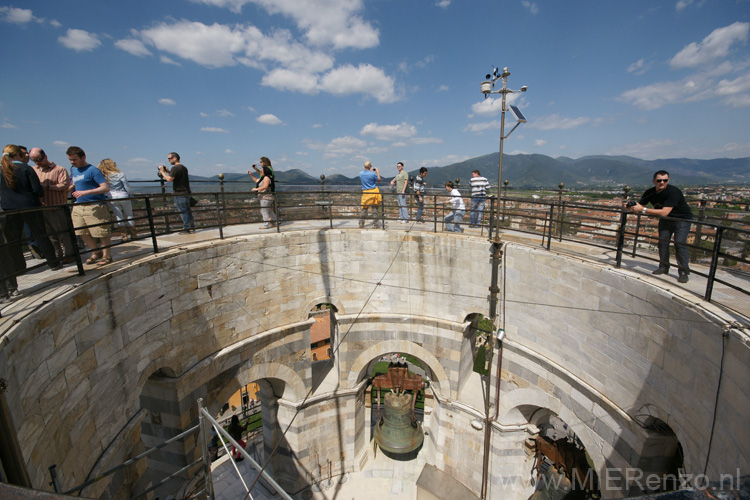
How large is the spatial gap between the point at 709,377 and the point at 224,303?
7.98 metres

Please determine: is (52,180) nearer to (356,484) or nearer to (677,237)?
(677,237)

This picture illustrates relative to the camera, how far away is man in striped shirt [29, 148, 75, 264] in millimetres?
5094

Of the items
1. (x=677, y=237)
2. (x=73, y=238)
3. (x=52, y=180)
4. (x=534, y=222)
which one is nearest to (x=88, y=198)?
(x=52, y=180)

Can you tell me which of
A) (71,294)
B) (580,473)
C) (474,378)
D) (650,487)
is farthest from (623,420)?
(71,294)

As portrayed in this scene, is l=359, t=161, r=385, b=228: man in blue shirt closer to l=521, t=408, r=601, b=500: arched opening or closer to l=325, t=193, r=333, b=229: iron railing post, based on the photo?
l=325, t=193, r=333, b=229: iron railing post

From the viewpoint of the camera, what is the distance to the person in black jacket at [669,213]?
207 inches

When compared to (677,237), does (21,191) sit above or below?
above

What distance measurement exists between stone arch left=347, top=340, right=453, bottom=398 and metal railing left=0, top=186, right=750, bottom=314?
3.15 m

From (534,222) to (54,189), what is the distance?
9.90 metres

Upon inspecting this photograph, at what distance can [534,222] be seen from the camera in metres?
9.25

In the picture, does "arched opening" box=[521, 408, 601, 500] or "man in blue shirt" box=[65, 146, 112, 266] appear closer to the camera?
"man in blue shirt" box=[65, 146, 112, 266]

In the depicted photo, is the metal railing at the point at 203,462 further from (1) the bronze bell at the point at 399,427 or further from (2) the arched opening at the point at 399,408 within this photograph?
(1) the bronze bell at the point at 399,427

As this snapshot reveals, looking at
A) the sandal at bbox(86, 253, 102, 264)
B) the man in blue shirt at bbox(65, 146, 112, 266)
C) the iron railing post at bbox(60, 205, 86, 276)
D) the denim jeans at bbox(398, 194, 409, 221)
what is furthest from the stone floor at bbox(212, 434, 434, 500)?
the iron railing post at bbox(60, 205, 86, 276)

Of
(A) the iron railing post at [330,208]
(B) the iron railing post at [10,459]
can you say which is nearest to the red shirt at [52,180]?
(B) the iron railing post at [10,459]
